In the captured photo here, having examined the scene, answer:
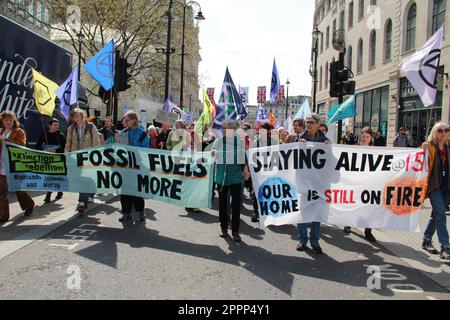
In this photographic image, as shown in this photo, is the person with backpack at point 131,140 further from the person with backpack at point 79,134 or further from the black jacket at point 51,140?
the black jacket at point 51,140

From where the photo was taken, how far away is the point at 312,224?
600 centimetres

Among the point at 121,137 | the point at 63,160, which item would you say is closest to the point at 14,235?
the point at 63,160

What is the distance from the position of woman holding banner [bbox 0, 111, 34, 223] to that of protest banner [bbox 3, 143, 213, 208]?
109mm

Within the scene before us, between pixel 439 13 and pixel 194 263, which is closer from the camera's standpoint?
pixel 194 263

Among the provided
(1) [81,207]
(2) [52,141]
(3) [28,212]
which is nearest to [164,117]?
(2) [52,141]

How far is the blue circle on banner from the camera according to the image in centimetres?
604

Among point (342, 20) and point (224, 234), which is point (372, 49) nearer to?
point (342, 20)

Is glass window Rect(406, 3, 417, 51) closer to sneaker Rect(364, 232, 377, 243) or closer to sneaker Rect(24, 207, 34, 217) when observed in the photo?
sneaker Rect(364, 232, 377, 243)

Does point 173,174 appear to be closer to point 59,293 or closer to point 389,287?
point 59,293

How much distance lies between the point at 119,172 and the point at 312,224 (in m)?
3.27

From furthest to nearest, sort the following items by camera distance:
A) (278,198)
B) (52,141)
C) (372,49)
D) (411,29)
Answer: (372,49)
(411,29)
(52,141)
(278,198)

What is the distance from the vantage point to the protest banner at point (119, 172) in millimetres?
6660

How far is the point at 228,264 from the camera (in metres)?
5.20

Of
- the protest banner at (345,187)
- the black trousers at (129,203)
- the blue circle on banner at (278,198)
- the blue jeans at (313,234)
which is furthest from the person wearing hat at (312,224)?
the black trousers at (129,203)
